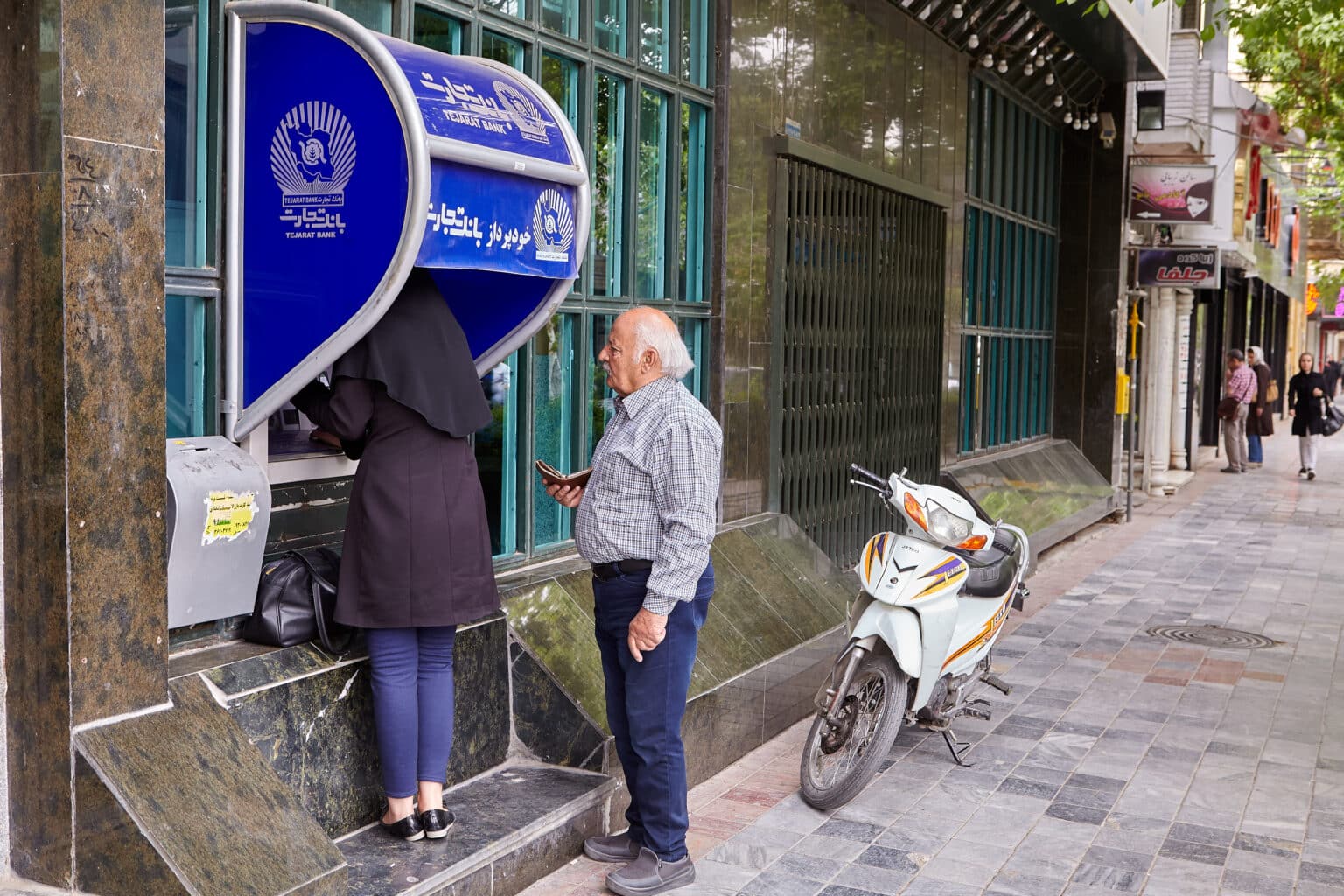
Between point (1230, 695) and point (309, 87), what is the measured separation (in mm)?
5748

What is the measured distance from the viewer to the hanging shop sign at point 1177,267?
665 inches

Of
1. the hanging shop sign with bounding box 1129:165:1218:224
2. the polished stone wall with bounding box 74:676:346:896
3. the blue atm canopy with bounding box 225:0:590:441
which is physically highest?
the hanging shop sign with bounding box 1129:165:1218:224

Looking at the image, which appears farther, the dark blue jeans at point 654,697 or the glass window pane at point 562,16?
the glass window pane at point 562,16

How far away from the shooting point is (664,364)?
172 inches

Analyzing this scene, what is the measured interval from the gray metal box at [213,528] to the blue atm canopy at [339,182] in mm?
202

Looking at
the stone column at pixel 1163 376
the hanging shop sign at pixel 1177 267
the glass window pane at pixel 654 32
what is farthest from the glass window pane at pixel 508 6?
the stone column at pixel 1163 376

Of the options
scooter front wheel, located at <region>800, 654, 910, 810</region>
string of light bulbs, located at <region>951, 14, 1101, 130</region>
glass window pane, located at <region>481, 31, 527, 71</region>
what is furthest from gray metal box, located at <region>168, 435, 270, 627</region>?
string of light bulbs, located at <region>951, 14, 1101, 130</region>

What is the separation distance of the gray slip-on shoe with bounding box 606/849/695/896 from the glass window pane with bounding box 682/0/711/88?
13.0 ft

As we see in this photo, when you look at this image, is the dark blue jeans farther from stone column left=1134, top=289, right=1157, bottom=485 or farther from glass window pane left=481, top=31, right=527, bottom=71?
stone column left=1134, top=289, right=1157, bottom=485

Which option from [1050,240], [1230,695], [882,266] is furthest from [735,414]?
[1050,240]

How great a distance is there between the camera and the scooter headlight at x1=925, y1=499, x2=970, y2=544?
5617mm

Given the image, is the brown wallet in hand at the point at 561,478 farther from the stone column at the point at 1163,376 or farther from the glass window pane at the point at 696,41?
the stone column at the point at 1163,376

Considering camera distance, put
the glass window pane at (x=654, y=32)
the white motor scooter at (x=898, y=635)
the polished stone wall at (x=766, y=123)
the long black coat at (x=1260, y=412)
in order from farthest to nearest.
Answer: the long black coat at (x=1260, y=412) → the polished stone wall at (x=766, y=123) → the glass window pane at (x=654, y=32) → the white motor scooter at (x=898, y=635)

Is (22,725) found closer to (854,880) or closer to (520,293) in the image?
(520,293)
